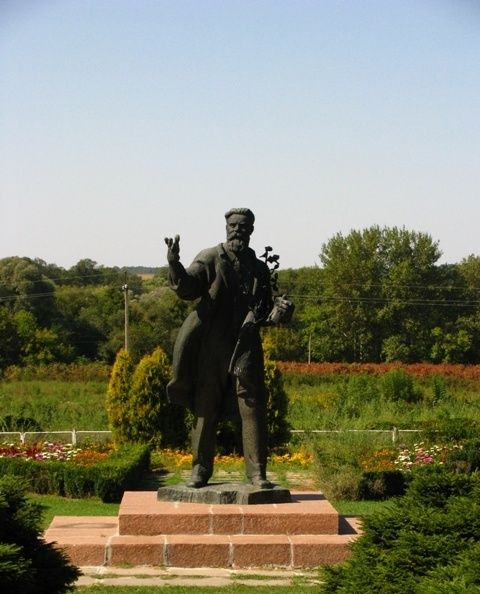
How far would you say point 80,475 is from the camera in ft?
47.6

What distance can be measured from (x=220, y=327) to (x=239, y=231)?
0.83 meters

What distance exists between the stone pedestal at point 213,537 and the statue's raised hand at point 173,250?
1.99 m

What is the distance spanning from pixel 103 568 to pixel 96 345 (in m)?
41.6

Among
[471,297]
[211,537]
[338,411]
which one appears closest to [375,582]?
[211,537]

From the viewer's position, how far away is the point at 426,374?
34.2 m

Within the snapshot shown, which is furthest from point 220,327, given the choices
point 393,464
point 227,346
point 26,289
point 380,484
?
point 26,289

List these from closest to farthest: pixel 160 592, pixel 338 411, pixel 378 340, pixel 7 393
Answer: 1. pixel 160 592
2. pixel 338 411
3. pixel 7 393
4. pixel 378 340

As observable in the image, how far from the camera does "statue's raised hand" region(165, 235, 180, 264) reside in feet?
30.5

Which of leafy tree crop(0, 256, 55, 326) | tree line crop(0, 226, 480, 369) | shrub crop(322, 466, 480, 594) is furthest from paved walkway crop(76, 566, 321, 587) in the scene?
leafy tree crop(0, 256, 55, 326)

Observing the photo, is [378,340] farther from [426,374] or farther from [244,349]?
[244,349]

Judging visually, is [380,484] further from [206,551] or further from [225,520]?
[206,551]

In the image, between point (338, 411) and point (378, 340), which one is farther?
point (378, 340)

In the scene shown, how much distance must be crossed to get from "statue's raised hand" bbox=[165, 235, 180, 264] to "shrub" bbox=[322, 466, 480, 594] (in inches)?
122

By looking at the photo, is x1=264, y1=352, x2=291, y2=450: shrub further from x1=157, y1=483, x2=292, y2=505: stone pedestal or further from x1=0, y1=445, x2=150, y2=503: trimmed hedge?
x1=157, y1=483, x2=292, y2=505: stone pedestal
